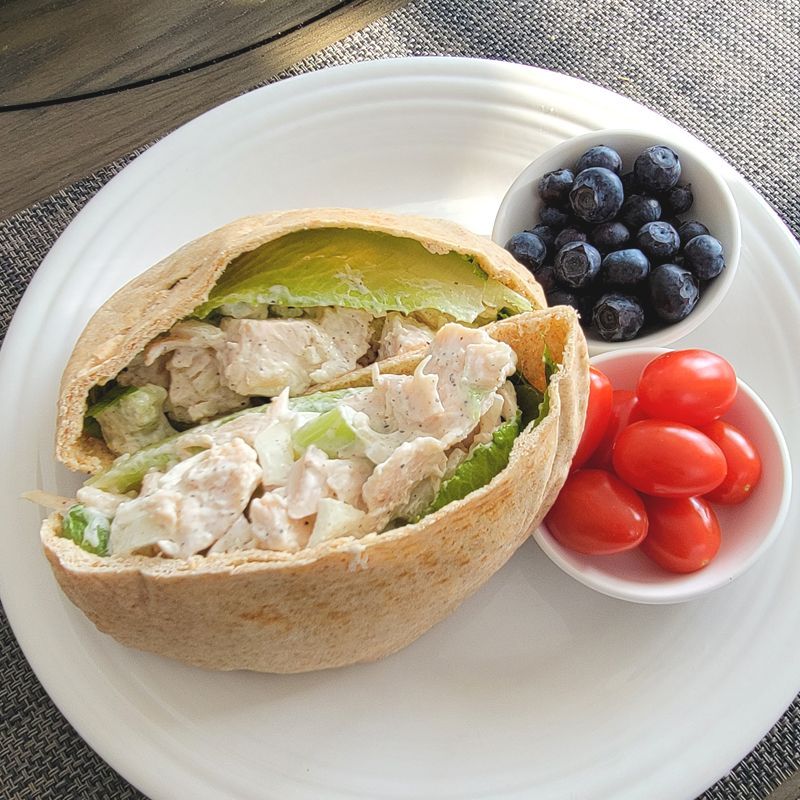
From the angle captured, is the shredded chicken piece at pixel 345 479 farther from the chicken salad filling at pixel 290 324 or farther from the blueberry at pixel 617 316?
the blueberry at pixel 617 316

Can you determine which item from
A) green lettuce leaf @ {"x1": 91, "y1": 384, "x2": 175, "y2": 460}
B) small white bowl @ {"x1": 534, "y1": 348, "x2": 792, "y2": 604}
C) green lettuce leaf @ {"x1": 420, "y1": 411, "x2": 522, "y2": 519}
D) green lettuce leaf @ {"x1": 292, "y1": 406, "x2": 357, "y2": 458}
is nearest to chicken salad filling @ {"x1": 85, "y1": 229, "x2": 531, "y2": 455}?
green lettuce leaf @ {"x1": 91, "y1": 384, "x2": 175, "y2": 460}

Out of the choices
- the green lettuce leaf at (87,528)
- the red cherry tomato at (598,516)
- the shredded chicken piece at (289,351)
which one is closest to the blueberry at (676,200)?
the red cherry tomato at (598,516)

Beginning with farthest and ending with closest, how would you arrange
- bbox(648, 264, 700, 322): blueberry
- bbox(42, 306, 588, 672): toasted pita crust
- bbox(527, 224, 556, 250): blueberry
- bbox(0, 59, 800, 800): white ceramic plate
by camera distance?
bbox(527, 224, 556, 250): blueberry → bbox(648, 264, 700, 322): blueberry → bbox(0, 59, 800, 800): white ceramic plate → bbox(42, 306, 588, 672): toasted pita crust

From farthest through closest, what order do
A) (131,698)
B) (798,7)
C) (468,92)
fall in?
(798,7) < (468,92) < (131,698)

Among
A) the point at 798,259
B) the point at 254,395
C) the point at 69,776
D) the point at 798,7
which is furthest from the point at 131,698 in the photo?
the point at 798,7

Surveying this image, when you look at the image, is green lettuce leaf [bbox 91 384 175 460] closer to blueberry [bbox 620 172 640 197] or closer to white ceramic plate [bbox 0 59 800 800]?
white ceramic plate [bbox 0 59 800 800]

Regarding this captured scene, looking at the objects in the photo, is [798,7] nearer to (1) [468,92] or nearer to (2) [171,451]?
(1) [468,92]

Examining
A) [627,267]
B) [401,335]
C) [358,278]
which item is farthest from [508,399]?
[627,267]
